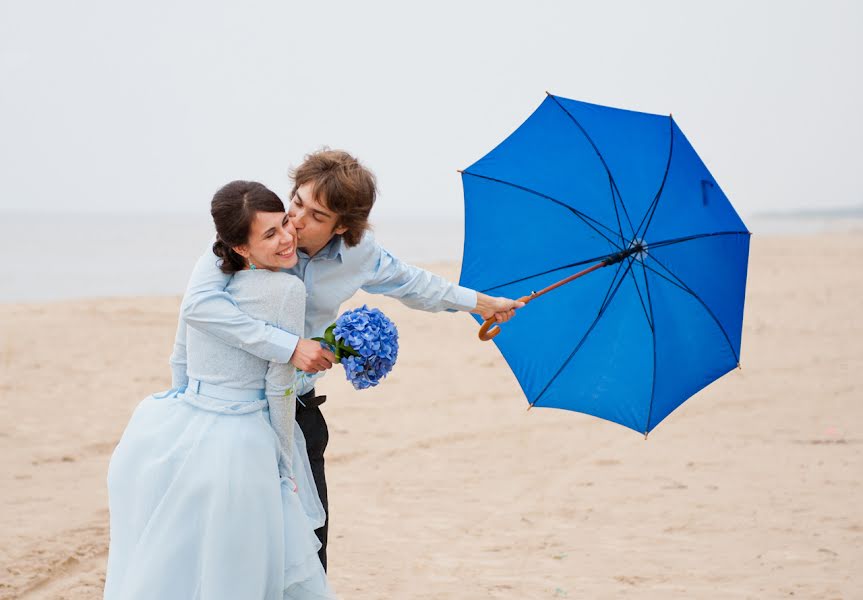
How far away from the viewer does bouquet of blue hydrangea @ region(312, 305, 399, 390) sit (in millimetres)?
3260

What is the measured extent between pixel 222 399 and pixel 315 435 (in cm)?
60

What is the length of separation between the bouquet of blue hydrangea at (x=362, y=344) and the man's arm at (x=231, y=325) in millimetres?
158

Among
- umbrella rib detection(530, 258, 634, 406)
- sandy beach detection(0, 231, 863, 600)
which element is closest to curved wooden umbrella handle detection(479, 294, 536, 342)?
umbrella rib detection(530, 258, 634, 406)

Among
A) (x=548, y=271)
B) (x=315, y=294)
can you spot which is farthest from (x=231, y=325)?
(x=548, y=271)

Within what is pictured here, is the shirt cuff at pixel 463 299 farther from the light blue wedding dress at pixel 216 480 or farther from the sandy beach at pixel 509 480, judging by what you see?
the sandy beach at pixel 509 480

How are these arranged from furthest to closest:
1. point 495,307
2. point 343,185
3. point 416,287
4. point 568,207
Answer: point 568,207 → point 495,307 → point 416,287 → point 343,185

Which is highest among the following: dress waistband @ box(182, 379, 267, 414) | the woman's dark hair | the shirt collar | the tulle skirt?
the woman's dark hair

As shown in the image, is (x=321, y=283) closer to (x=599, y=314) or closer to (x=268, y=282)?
(x=268, y=282)

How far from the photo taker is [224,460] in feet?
10.5

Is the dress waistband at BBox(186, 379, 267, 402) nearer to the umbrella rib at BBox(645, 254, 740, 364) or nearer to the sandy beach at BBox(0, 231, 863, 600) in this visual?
the umbrella rib at BBox(645, 254, 740, 364)

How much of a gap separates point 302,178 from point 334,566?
2.67 metres

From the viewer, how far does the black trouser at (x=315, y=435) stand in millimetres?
3752

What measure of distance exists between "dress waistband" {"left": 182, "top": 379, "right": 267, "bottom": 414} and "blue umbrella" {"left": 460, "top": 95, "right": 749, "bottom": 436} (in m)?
1.20

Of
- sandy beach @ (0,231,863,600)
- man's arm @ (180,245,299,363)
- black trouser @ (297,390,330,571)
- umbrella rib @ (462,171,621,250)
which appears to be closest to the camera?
man's arm @ (180,245,299,363)
